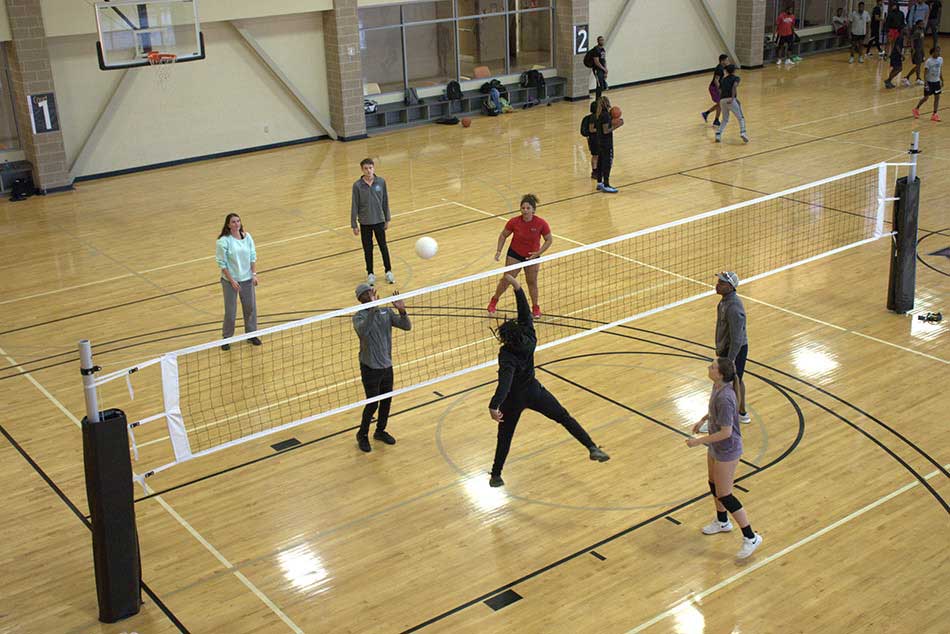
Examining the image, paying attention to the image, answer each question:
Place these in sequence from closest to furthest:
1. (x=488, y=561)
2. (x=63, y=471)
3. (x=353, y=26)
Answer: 1. (x=488, y=561)
2. (x=63, y=471)
3. (x=353, y=26)

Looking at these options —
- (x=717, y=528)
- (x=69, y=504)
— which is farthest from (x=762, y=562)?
(x=69, y=504)

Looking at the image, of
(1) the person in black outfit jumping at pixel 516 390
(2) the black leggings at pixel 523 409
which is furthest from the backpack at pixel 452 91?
(2) the black leggings at pixel 523 409

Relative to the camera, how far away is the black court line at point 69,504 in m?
7.84

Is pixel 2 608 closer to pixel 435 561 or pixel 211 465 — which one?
pixel 211 465

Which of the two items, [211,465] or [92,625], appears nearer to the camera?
[92,625]

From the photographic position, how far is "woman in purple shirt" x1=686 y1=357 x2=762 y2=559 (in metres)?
7.90

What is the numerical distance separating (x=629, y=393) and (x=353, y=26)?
613 inches

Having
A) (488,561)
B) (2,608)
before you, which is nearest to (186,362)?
(2,608)

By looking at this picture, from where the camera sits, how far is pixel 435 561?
846 cm

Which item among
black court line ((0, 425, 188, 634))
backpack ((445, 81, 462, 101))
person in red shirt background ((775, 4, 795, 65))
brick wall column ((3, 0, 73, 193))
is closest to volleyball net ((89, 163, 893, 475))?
black court line ((0, 425, 188, 634))

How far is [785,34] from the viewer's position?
3158 cm

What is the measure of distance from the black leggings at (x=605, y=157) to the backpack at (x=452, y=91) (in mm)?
8041

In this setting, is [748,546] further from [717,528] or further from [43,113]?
[43,113]

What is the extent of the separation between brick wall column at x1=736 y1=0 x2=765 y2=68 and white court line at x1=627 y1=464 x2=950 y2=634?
79.8 feet
